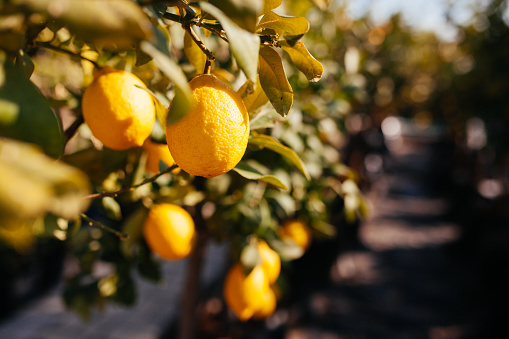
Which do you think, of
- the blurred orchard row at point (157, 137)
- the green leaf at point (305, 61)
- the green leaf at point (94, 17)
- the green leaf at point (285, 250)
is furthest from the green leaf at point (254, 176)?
the green leaf at point (285, 250)

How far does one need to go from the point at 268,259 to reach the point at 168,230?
0.30 meters

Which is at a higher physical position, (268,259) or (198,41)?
(198,41)

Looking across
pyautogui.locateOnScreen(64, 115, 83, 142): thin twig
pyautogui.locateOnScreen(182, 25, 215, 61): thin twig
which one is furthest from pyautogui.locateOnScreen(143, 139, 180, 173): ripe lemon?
pyautogui.locateOnScreen(182, 25, 215, 61): thin twig

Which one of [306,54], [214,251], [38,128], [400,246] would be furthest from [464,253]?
[38,128]

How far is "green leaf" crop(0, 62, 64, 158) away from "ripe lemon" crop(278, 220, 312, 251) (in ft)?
2.86

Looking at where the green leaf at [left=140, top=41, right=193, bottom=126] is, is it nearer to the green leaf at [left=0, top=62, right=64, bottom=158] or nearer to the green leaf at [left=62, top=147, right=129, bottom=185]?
the green leaf at [left=0, top=62, right=64, bottom=158]

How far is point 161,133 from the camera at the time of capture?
0.54 m

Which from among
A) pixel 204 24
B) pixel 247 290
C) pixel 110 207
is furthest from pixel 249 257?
pixel 204 24

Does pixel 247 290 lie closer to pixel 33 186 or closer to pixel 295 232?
pixel 295 232

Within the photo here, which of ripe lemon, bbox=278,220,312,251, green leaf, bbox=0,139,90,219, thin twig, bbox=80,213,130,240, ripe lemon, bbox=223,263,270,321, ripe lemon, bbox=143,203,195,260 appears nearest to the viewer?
green leaf, bbox=0,139,90,219

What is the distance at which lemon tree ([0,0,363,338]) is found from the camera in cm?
20

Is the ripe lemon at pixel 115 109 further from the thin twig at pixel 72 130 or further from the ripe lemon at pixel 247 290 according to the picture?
the ripe lemon at pixel 247 290

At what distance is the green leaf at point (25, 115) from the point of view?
0.21 m

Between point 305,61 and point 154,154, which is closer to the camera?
point 305,61
